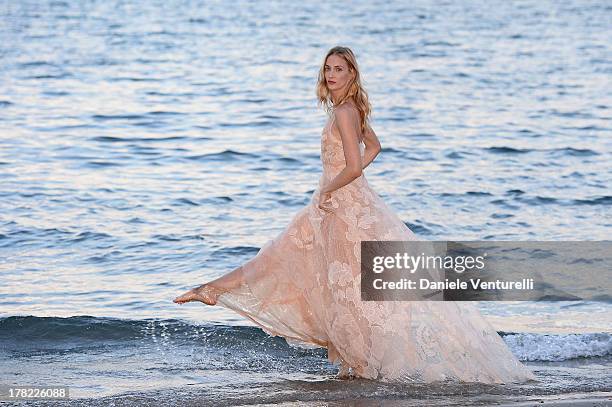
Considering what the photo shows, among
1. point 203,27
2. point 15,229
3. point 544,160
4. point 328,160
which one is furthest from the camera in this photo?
point 203,27

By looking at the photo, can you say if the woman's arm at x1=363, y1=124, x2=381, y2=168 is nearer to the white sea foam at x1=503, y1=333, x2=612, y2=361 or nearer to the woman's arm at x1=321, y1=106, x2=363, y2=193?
the woman's arm at x1=321, y1=106, x2=363, y2=193

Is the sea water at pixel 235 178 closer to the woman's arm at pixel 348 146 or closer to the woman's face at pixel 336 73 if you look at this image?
the woman's arm at pixel 348 146

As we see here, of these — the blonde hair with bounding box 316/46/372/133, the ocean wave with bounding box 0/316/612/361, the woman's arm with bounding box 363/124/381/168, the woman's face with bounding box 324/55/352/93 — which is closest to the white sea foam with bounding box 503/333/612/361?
the ocean wave with bounding box 0/316/612/361

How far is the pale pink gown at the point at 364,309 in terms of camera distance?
647cm

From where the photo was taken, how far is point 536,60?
27.1m

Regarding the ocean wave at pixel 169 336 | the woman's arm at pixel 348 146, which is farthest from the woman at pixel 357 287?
the ocean wave at pixel 169 336

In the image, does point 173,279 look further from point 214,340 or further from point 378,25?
point 378,25

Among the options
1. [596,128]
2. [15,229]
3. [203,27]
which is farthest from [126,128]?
[203,27]

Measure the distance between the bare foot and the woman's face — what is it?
145 cm

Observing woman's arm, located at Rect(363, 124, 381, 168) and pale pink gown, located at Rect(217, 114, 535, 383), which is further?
woman's arm, located at Rect(363, 124, 381, 168)

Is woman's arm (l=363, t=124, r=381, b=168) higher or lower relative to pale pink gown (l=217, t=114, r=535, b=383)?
higher

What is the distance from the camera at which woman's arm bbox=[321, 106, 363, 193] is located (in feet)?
20.8

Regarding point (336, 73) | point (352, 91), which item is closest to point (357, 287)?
point (352, 91)

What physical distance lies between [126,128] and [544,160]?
691 cm
